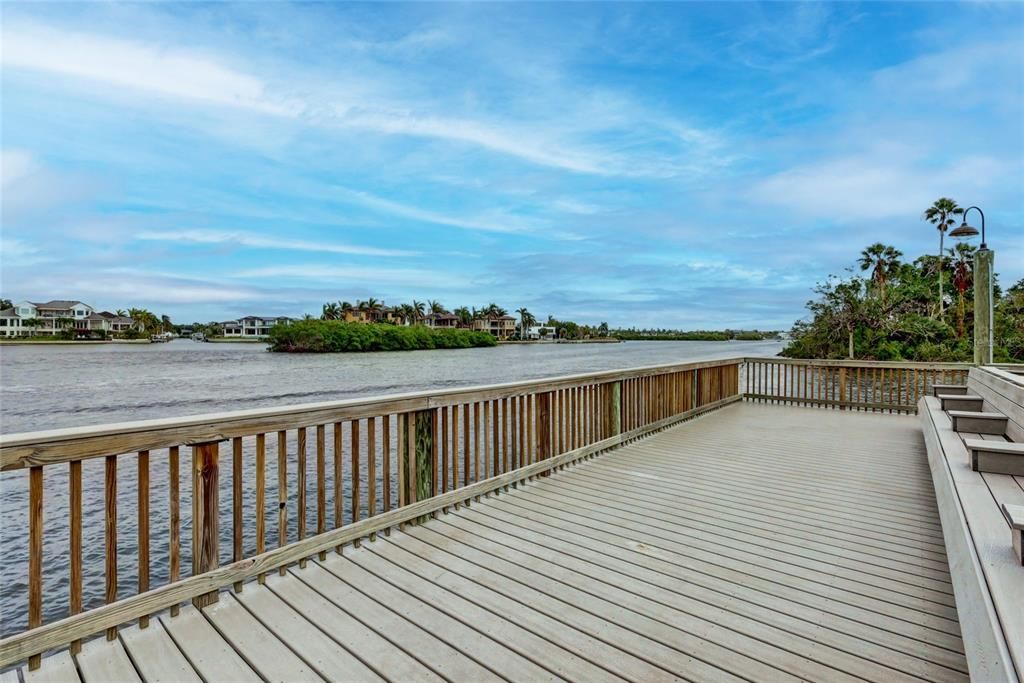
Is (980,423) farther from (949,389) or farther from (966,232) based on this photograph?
(966,232)

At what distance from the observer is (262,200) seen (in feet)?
104

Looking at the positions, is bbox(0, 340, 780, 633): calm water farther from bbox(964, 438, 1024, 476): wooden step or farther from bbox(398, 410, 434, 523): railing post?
bbox(964, 438, 1024, 476): wooden step

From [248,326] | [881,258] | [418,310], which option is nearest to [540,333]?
[418,310]

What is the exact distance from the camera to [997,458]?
8.30 ft

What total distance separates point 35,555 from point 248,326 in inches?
3580

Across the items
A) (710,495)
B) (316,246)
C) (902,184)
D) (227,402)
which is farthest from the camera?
(316,246)

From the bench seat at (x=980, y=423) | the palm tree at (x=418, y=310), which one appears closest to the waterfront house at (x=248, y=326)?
→ the palm tree at (x=418, y=310)

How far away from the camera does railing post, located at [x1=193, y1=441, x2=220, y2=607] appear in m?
2.03

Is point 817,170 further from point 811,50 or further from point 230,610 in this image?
point 230,610

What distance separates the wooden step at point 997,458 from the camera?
2.45 metres

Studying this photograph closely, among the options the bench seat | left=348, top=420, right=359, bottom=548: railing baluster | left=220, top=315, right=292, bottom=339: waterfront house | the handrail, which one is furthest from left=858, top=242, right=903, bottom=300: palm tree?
left=220, top=315, right=292, bottom=339: waterfront house

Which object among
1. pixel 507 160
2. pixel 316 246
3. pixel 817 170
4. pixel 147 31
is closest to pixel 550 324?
pixel 316 246

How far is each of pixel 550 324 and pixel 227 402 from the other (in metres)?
89.4

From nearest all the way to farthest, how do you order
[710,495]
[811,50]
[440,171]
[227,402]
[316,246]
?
[710,495] < [811,50] < [227,402] < [440,171] < [316,246]
